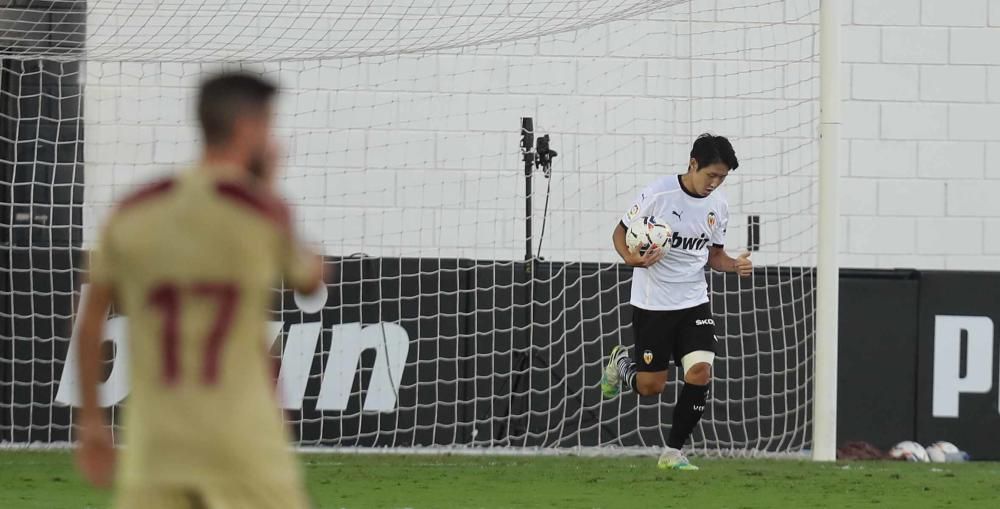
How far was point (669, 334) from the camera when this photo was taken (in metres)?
8.94

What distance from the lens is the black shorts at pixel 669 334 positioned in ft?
29.0

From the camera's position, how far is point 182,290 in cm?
318

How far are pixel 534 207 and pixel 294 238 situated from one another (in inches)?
335

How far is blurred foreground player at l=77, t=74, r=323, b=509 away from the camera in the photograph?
3164 millimetres

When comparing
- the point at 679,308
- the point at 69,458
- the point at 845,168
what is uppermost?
the point at 845,168

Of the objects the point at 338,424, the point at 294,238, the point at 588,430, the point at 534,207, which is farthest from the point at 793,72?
the point at 294,238

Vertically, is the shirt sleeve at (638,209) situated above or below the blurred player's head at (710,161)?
below

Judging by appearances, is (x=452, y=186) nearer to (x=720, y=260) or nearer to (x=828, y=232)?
(x=828, y=232)

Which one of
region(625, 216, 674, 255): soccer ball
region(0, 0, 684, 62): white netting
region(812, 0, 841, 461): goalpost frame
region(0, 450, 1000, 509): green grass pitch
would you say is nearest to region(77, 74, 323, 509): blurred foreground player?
region(0, 450, 1000, 509): green grass pitch

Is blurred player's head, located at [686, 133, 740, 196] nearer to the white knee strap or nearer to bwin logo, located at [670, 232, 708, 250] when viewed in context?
bwin logo, located at [670, 232, 708, 250]

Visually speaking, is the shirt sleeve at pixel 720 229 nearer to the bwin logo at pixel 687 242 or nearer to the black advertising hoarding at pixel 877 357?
the bwin logo at pixel 687 242

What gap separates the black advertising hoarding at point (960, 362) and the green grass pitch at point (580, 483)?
0.53 m

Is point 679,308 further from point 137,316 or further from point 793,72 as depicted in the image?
point 137,316

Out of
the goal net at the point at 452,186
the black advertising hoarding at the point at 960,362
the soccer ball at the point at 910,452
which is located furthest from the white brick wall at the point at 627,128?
the soccer ball at the point at 910,452
